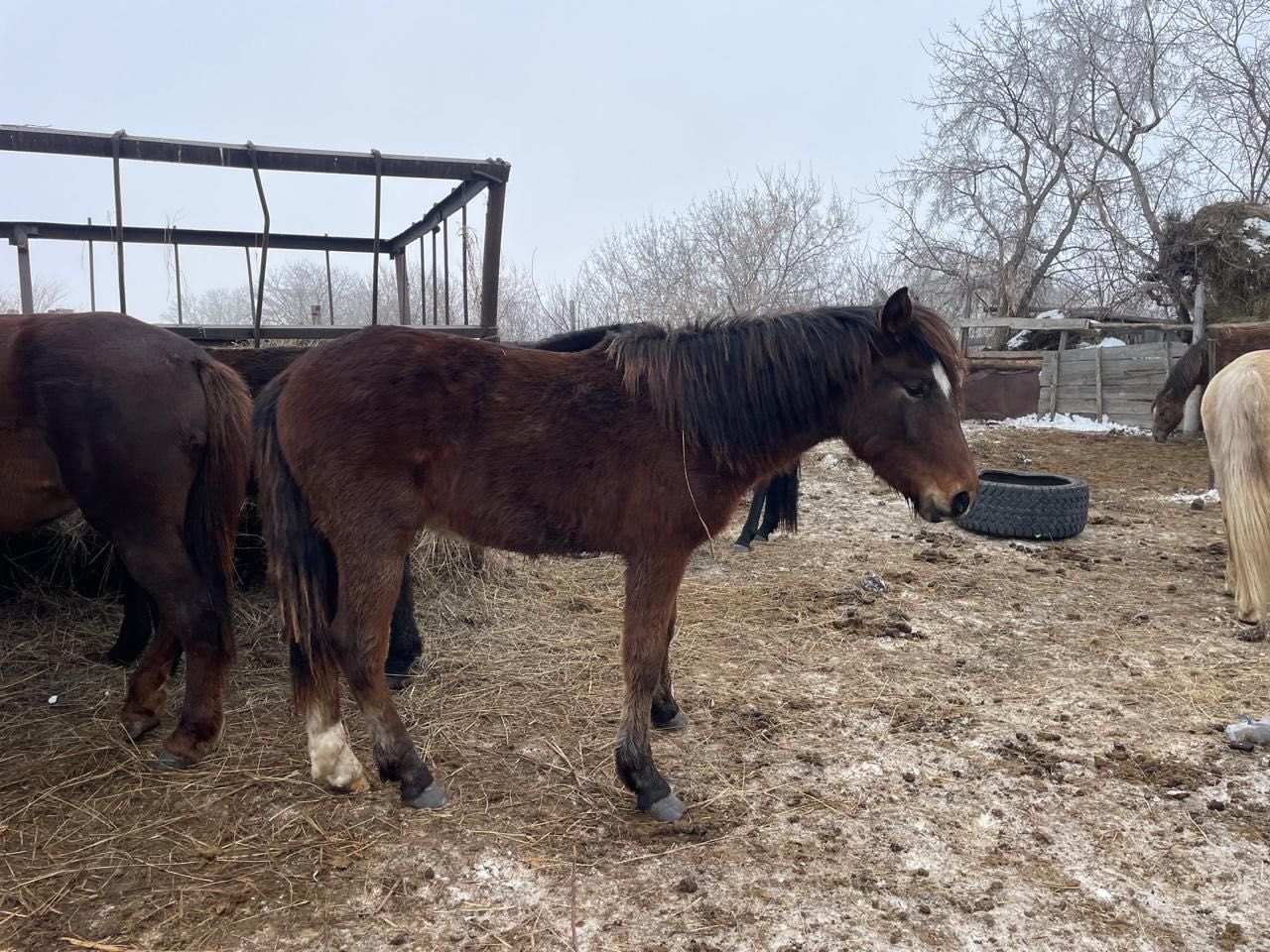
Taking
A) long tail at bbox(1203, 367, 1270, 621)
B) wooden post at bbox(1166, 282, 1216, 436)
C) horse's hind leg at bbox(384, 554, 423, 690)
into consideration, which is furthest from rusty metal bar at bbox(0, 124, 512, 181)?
wooden post at bbox(1166, 282, 1216, 436)

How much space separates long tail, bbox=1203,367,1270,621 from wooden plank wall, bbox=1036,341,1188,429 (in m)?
10.1

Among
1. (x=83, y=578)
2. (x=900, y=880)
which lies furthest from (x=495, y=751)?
(x=83, y=578)

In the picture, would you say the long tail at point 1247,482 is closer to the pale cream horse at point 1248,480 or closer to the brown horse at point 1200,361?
the pale cream horse at point 1248,480

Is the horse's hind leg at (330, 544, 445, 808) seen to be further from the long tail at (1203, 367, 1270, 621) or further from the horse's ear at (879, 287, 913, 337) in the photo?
the long tail at (1203, 367, 1270, 621)

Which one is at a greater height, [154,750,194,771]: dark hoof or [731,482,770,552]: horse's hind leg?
[731,482,770,552]: horse's hind leg

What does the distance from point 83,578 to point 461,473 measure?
311cm

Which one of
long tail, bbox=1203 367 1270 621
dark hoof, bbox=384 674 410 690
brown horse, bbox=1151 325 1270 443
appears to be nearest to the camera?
dark hoof, bbox=384 674 410 690

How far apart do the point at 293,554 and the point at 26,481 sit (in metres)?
1.16

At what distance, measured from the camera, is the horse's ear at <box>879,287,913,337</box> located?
8.78ft

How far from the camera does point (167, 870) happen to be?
236cm

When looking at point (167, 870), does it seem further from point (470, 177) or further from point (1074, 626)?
point (1074, 626)

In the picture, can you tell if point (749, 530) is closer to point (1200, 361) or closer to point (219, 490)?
point (219, 490)

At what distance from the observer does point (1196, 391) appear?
455 inches

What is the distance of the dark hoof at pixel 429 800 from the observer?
275 cm
